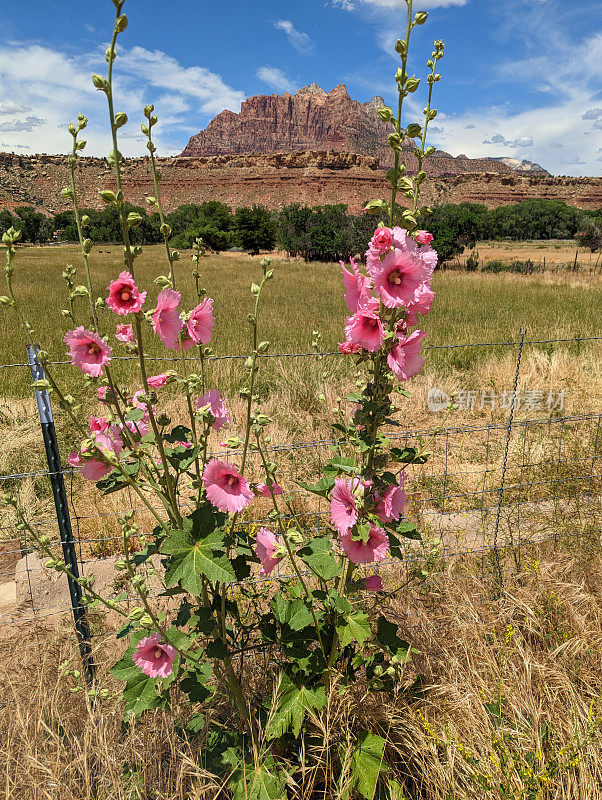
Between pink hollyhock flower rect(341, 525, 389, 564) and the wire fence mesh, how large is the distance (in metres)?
1.08

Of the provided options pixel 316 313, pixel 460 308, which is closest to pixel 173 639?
pixel 316 313

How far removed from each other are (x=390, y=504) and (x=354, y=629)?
1.25 ft

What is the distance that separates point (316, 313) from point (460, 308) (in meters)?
3.57

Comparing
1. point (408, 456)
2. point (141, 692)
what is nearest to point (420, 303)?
point (408, 456)

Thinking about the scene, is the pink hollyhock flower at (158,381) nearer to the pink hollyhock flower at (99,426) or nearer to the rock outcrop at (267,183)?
the pink hollyhock flower at (99,426)

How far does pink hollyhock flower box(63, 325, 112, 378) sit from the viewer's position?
1193mm

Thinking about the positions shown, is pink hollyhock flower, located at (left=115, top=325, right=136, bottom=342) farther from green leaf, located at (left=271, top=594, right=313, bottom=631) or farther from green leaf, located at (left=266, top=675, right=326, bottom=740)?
green leaf, located at (left=266, top=675, right=326, bottom=740)

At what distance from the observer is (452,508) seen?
13.0 feet

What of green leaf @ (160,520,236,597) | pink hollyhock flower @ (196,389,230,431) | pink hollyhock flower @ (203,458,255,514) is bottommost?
green leaf @ (160,520,236,597)

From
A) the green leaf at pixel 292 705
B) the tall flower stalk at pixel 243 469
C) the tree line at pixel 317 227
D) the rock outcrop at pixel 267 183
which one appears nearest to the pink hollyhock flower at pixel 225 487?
the tall flower stalk at pixel 243 469

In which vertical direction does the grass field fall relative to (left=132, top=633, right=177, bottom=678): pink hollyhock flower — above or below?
below

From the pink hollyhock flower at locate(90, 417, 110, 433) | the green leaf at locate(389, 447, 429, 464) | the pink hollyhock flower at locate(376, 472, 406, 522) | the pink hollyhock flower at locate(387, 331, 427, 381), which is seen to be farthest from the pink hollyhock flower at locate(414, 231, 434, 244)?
the pink hollyhock flower at locate(90, 417, 110, 433)

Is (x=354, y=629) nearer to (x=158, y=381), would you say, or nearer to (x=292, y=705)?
(x=292, y=705)

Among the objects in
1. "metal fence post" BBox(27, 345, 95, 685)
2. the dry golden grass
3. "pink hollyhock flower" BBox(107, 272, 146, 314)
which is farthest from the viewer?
"metal fence post" BBox(27, 345, 95, 685)
